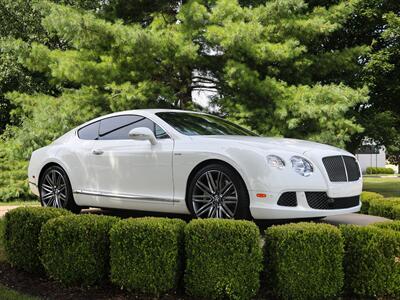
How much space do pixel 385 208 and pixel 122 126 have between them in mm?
4195

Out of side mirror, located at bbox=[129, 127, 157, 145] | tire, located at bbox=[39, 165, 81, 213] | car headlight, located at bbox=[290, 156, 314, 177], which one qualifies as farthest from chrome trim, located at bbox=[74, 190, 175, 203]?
car headlight, located at bbox=[290, 156, 314, 177]

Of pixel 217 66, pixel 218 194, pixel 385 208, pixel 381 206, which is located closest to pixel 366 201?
pixel 381 206

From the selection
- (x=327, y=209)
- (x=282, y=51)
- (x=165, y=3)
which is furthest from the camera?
(x=165, y=3)

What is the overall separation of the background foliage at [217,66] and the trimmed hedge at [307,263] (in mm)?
7968

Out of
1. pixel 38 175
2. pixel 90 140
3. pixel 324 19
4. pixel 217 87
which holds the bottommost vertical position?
pixel 38 175

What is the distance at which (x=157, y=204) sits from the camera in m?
5.92

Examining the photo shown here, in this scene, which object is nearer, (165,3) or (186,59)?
(186,59)

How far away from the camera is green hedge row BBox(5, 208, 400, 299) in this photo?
4.53 meters

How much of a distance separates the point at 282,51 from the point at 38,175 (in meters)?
7.68

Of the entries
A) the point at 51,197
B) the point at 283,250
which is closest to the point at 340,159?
the point at 283,250

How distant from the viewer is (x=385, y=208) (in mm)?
7562

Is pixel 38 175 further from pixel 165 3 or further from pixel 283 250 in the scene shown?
pixel 165 3

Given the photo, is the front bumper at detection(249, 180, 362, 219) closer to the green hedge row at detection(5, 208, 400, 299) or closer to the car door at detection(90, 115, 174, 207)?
the green hedge row at detection(5, 208, 400, 299)

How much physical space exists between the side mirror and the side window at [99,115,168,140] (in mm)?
250
